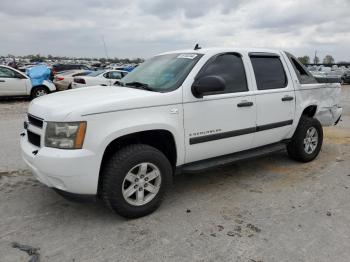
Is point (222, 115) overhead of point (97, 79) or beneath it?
beneath

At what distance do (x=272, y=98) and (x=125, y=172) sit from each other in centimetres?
238

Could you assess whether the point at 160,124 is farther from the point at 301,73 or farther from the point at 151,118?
the point at 301,73

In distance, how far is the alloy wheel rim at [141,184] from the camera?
3637 millimetres

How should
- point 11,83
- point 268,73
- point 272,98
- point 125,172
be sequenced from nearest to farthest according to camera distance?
point 125,172 < point 272,98 < point 268,73 < point 11,83

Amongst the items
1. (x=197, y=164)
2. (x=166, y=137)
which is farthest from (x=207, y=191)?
(x=166, y=137)

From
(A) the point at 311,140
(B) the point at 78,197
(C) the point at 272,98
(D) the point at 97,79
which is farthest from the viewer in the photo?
(D) the point at 97,79

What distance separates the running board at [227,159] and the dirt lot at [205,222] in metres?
0.38

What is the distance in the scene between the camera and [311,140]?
574cm

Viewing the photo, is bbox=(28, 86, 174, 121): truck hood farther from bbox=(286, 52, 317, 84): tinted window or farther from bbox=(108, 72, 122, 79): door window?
bbox=(108, 72, 122, 79): door window

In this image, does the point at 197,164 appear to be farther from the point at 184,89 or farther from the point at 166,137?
the point at 184,89

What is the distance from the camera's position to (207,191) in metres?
4.54

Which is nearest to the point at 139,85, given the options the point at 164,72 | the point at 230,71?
the point at 164,72

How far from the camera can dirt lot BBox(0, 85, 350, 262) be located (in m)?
3.11

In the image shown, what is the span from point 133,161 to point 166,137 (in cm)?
56
